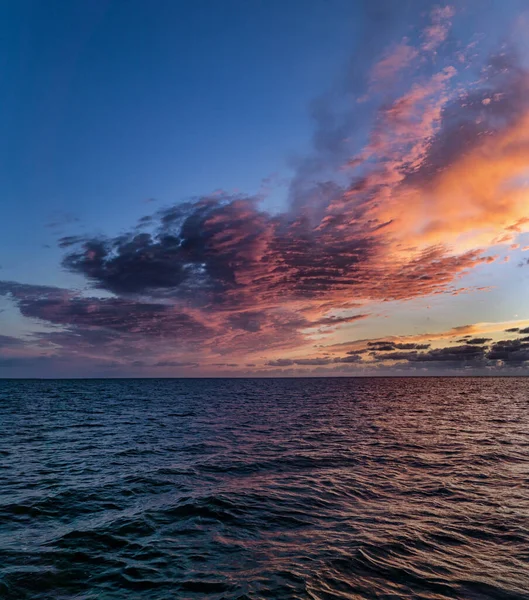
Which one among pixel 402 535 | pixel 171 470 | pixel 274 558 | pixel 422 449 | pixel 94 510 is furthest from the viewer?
pixel 422 449

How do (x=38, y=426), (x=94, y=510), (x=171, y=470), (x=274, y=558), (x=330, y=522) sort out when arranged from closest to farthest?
(x=274, y=558)
(x=330, y=522)
(x=94, y=510)
(x=171, y=470)
(x=38, y=426)

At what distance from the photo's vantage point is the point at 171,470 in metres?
20.9

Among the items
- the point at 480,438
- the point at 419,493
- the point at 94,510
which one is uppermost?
the point at 94,510

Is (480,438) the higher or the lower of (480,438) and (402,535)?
the lower

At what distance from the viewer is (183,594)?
8.97 m

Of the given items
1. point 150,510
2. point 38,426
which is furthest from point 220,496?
point 38,426

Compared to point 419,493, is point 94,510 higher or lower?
higher

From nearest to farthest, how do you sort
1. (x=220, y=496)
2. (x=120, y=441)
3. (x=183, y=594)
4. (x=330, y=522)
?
(x=183, y=594)
(x=330, y=522)
(x=220, y=496)
(x=120, y=441)

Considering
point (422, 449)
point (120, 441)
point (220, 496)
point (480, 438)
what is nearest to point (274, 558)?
point (220, 496)

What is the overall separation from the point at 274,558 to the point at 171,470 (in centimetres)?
1173

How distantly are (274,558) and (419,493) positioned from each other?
9103mm

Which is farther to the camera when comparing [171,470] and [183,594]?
[171,470]

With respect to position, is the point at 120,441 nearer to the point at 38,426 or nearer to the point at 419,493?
the point at 38,426

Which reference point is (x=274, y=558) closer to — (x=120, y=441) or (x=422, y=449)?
(x=422, y=449)
